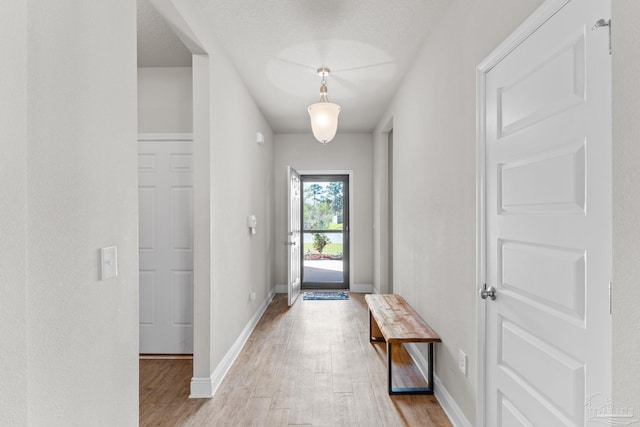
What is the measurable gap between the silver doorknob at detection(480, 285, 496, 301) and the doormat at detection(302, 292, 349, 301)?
3.74m

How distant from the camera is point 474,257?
188 centimetres

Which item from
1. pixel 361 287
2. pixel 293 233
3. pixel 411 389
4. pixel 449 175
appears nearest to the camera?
pixel 449 175

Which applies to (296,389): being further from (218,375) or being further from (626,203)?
(626,203)

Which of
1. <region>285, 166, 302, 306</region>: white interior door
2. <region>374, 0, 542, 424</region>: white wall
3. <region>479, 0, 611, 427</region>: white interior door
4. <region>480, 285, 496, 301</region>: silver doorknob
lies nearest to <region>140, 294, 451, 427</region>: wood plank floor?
<region>374, 0, 542, 424</region>: white wall

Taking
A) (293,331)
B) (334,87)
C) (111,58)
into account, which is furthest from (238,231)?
(111,58)

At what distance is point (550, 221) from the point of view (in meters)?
1.26

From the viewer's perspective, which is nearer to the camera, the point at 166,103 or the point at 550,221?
the point at 550,221

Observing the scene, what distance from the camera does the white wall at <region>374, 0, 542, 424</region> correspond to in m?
1.88

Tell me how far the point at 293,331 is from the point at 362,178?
2985mm

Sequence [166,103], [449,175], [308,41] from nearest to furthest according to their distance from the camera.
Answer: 1. [449,175]
2. [308,41]
3. [166,103]

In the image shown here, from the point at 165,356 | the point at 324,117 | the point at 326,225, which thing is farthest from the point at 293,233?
the point at 165,356

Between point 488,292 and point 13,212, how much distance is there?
187 centimetres

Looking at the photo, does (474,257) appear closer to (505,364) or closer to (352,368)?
(505,364)

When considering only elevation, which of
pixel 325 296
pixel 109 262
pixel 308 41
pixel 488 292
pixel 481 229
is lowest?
pixel 325 296
